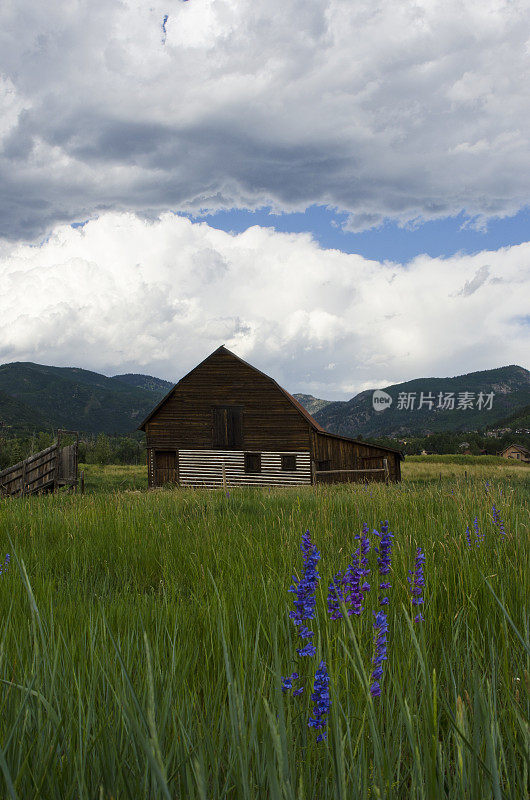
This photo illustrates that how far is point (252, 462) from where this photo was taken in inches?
1315

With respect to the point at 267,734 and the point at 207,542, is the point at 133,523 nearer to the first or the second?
the point at 207,542

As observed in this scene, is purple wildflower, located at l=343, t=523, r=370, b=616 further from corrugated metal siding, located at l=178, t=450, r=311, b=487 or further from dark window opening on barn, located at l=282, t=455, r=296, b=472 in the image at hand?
dark window opening on barn, located at l=282, t=455, r=296, b=472

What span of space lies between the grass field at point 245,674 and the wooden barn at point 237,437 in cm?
2627

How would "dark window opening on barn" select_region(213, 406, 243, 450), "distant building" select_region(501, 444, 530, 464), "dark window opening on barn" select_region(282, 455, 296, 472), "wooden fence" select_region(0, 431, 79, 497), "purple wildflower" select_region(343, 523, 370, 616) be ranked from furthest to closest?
"distant building" select_region(501, 444, 530, 464) → "dark window opening on barn" select_region(213, 406, 243, 450) → "dark window opening on barn" select_region(282, 455, 296, 472) → "wooden fence" select_region(0, 431, 79, 497) → "purple wildflower" select_region(343, 523, 370, 616)

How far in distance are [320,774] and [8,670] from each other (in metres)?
1.43

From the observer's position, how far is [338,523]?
6055 mm

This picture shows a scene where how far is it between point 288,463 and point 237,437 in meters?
3.84

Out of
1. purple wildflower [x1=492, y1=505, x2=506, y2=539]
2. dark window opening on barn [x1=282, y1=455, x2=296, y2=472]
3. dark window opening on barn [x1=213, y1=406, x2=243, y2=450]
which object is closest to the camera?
purple wildflower [x1=492, y1=505, x2=506, y2=539]

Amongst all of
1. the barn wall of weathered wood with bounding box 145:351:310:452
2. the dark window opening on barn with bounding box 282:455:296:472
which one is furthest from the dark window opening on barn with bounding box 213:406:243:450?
the dark window opening on barn with bounding box 282:455:296:472

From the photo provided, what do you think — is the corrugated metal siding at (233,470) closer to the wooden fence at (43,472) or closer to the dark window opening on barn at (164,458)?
the dark window opening on barn at (164,458)

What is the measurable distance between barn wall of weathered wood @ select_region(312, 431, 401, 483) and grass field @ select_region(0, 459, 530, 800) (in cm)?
2728

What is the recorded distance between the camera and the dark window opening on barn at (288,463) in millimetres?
32469

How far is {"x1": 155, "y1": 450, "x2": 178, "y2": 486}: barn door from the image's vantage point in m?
34.8

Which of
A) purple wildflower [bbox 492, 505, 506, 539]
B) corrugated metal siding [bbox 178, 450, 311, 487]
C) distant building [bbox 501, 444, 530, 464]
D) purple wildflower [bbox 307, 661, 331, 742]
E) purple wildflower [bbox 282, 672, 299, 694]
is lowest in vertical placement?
distant building [bbox 501, 444, 530, 464]
